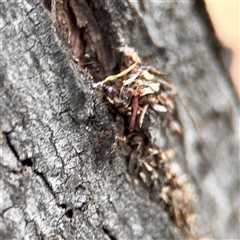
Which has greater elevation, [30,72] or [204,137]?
[30,72]

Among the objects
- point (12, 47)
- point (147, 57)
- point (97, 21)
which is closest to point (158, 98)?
point (147, 57)

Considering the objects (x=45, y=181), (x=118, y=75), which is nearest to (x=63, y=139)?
(x=45, y=181)

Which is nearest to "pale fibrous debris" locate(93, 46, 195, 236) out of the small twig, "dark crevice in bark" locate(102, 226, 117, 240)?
the small twig

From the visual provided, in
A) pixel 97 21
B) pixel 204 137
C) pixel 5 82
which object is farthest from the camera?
pixel 204 137

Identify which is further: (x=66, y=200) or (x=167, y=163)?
(x=167, y=163)

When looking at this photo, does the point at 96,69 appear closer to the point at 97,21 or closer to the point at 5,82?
the point at 97,21

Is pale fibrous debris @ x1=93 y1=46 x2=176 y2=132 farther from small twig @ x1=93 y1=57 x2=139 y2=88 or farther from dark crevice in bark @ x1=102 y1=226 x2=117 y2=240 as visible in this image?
dark crevice in bark @ x1=102 y1=226 x2=117 y2=240

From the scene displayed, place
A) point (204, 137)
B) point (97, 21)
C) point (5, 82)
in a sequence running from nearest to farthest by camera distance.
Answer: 1. point (5, 82)
2. point (97, 21)
3. point (204, 137)
